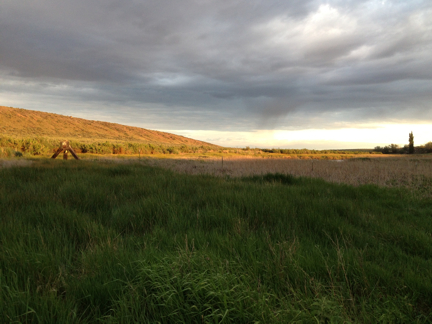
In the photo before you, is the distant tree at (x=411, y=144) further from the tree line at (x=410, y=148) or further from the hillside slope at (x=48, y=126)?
the hillside slope at (x=48, y=126)

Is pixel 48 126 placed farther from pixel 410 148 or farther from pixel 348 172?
pixel 410 148

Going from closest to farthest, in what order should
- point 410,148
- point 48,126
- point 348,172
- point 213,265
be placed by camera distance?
point 213,265 → point 348,172 → point 410,148 → point 48,126

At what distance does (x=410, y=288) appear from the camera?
2688mm

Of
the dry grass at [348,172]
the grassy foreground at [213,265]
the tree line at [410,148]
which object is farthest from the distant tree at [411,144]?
the grassy foreground at [213,265]

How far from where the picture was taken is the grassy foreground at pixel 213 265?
2158 mm

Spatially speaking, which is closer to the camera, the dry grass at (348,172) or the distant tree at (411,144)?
the dry grass at (348,172)

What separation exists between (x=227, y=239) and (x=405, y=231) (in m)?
3.52

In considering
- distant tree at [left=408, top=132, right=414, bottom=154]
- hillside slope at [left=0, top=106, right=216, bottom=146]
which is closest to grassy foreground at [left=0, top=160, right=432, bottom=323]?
distant tree at [left=408, top=132, right=414, bottom=154]

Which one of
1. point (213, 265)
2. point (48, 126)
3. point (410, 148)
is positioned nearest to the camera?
point (213, 265)

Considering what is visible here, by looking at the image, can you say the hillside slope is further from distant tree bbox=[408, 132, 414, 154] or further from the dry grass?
distant tree bbox=[408, 132, 414, 154]

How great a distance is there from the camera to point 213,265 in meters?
2.64

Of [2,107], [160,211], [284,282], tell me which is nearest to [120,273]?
[284,282]

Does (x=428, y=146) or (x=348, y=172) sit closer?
(x=348, y=172)

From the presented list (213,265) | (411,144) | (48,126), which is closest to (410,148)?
(411,144)
